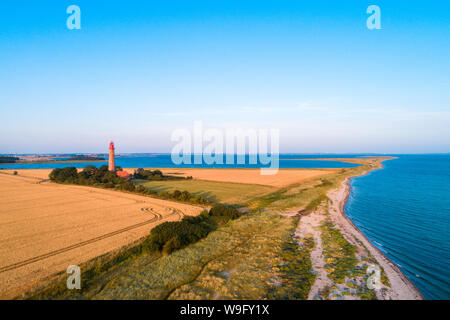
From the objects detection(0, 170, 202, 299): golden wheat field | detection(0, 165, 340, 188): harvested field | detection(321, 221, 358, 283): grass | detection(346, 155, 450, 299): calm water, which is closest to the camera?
detection(321, 221, 358, 283): grass

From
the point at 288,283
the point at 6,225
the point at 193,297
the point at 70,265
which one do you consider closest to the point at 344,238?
the point at 288,283

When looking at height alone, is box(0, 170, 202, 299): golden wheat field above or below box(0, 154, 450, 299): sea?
above

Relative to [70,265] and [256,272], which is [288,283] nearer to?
[256,272]

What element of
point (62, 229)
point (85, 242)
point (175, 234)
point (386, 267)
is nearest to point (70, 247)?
point (85, 242)

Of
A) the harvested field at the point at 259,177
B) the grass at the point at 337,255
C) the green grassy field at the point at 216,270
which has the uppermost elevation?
the green grassy field at the point at 216,270

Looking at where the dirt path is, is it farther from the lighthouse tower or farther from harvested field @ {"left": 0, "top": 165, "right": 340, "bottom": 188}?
the lighthouse tower

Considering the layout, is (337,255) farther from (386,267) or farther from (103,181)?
(103,181)

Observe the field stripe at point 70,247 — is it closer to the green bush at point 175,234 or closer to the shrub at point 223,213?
the green bush at point 175,234

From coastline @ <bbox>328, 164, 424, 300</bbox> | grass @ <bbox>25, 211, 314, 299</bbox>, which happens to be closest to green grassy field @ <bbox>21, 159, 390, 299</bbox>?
grass @ <bbox>25, 211, 314, 299</bbox>

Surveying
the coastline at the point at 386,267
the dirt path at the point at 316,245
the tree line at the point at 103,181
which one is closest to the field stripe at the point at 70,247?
the tree line at the point at 103,181
